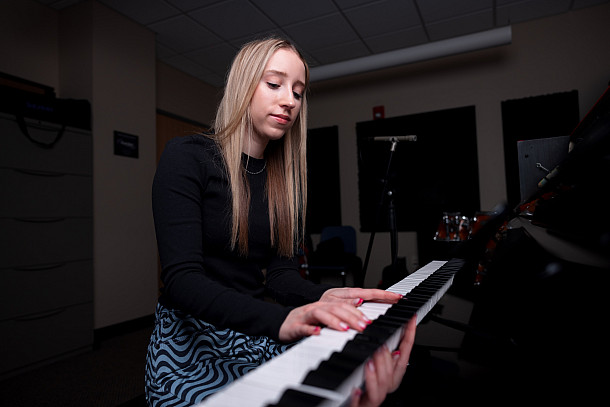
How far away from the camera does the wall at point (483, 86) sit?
3244 millimetres

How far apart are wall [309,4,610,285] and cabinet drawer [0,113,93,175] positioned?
8.36ft

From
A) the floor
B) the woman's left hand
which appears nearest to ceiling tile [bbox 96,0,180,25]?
the floor

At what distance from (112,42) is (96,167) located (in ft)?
3.61

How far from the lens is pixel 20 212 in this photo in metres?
2.29

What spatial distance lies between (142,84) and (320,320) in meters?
3.48

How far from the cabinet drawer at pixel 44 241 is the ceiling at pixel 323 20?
1.86 metres

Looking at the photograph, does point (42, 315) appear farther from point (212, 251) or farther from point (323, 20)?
point (323, 20)

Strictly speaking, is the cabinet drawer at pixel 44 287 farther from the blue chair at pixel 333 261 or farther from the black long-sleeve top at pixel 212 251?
the black long-sleeve top at pixel 212 251

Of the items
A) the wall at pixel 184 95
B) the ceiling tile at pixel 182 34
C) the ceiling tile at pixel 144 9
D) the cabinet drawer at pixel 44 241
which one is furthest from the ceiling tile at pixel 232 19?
the cabinet drawer at pixel 44 241

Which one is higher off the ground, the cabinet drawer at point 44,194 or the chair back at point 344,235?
the cabinet drawer at point 44,194

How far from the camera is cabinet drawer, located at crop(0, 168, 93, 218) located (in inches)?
87.9

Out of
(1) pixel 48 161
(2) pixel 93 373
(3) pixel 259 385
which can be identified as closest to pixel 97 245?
(1) pixel 48 161

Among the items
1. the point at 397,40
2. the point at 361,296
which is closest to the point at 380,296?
the point at 361,296

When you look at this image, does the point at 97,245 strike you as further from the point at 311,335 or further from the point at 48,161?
the point at 311,335
